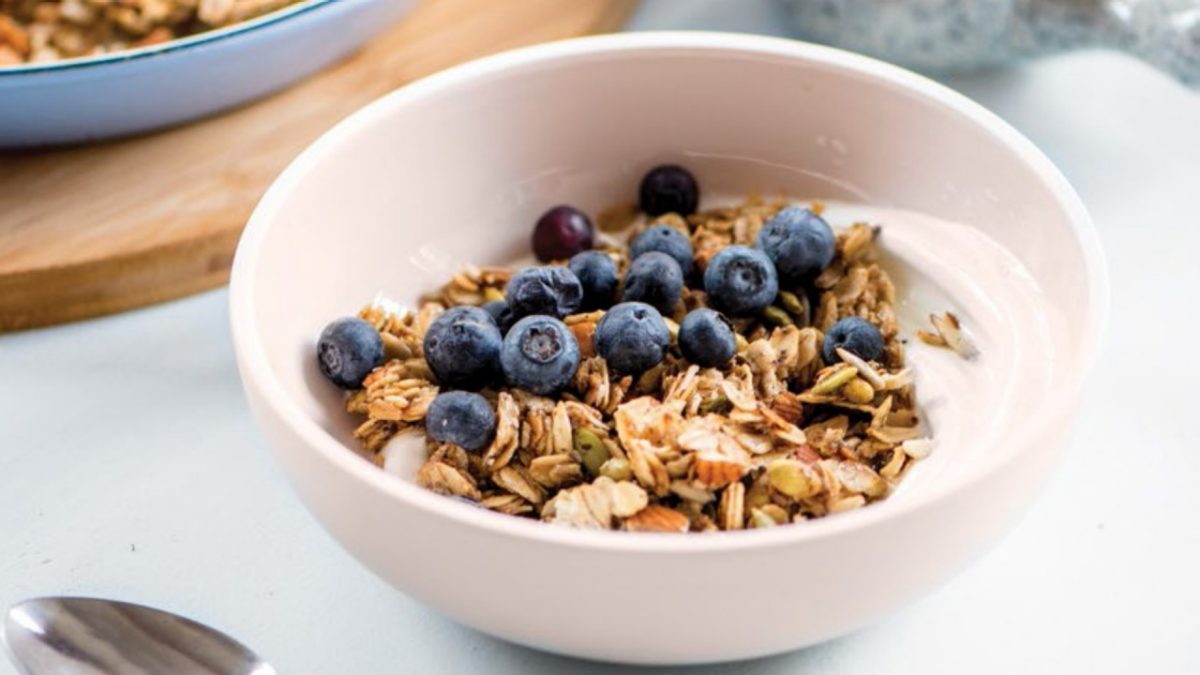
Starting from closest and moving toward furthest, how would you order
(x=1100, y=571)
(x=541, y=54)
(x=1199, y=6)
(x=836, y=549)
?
(x=836, y=549) < (x=1100, y=571) < (x=541, y=54) < (x=1199, y=6)

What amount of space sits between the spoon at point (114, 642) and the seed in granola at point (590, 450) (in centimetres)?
19

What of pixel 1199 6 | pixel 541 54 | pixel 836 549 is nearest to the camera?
pixel 836 549

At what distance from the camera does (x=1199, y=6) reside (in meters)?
1.08

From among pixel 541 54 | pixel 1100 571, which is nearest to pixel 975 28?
pixel 541 54

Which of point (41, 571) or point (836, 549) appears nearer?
point (836, 549)

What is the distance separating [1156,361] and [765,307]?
0.30 meters

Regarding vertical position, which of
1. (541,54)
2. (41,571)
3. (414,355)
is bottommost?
(41,571)

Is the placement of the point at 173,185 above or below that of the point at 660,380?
below

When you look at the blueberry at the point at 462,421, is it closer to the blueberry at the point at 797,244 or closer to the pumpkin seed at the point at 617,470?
the pumpkin seed at the point at 617,470

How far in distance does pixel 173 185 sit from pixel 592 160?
331mm

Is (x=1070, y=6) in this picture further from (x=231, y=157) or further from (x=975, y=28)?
(x=231, y=157)

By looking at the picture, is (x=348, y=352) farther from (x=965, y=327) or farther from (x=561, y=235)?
(x=965, y=327)

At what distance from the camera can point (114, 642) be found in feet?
2.38

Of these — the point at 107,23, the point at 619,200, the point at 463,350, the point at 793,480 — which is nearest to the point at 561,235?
the point at 619,200
